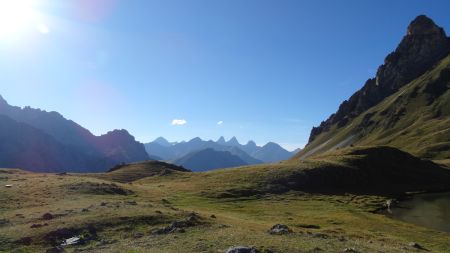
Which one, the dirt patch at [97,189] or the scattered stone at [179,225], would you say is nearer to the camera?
the scattered stone at [179,225]

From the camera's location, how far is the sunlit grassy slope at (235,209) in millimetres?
41125

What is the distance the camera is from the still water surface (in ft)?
244

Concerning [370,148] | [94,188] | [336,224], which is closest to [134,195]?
[94,188]

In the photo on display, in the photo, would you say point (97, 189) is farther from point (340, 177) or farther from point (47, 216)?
point (340, 177)

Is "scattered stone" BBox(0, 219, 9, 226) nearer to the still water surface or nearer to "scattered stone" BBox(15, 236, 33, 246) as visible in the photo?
"scattered stone" BBox(15, 236, 33, 246)

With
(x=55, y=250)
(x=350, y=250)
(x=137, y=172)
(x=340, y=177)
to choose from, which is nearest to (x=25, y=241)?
(x=55, y=250)

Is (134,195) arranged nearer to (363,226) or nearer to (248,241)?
(363,226)

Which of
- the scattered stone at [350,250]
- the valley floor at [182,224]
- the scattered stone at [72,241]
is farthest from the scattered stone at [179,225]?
the scattered stone at [350,250]

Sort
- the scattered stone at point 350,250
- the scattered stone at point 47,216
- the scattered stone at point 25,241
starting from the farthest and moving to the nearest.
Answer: the scattered stone at point 47,216
the scattered stone at point 25,241
the scattered stone at point 350,250

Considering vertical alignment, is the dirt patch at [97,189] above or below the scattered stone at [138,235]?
above

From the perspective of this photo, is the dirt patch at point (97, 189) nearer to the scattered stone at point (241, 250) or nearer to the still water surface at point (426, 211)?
the scattered stone at point (241, 250)

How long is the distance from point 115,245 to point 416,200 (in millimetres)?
87954

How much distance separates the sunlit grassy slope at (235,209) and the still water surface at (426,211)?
4.81 m

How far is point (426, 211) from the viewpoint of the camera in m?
88.1
